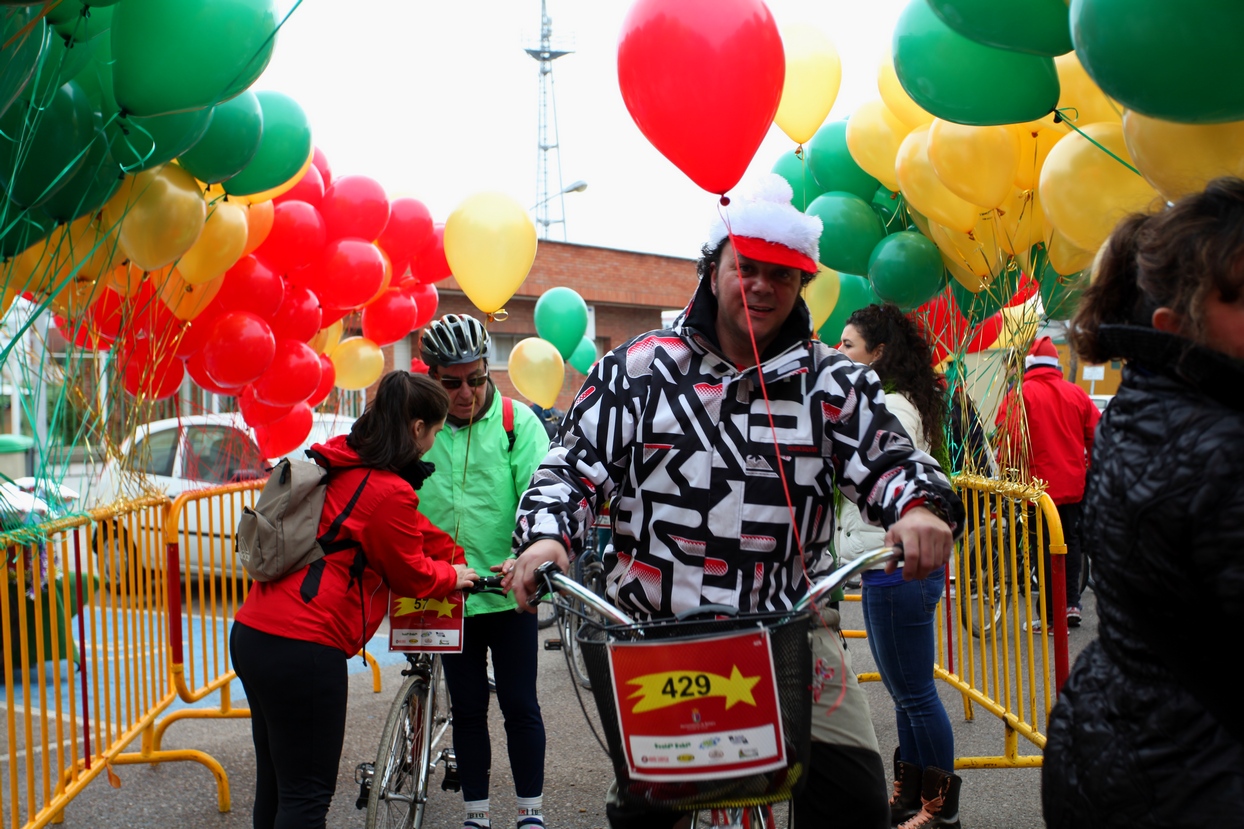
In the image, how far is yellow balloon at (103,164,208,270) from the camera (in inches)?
158

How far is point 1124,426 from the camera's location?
1594 millimetres

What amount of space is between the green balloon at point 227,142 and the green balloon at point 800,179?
3.17m

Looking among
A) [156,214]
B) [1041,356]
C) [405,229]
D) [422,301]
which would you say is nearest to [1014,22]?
[156,214]

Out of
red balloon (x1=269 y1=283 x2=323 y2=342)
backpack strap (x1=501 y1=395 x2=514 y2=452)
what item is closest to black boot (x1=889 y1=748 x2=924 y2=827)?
backpack strap (x1=501 y1=395 x2=514 y2=452)

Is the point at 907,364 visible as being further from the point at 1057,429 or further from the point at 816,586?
the point at 1057,429

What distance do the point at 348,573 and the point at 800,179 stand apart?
4.00 meters

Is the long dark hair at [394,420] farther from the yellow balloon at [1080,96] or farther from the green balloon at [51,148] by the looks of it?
the yellow balloon at [1080,96]

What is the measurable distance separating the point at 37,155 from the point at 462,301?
65.3ft

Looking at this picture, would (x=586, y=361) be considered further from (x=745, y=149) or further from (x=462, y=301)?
(x=462, y=301)

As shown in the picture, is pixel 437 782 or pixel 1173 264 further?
pixel 437 782

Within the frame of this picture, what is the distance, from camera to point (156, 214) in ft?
13.5

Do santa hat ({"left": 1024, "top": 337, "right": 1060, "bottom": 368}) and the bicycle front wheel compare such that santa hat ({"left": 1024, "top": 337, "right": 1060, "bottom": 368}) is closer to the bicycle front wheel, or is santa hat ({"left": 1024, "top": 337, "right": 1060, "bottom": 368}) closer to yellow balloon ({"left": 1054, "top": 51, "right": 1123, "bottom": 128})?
yellow balloon ({"left": 1054, "top": 51, "right": 1123, "bottom": 128})

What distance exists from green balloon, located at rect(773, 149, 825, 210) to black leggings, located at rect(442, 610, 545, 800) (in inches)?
133

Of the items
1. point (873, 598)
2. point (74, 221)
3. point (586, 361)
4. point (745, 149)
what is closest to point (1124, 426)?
point (745, 149)
